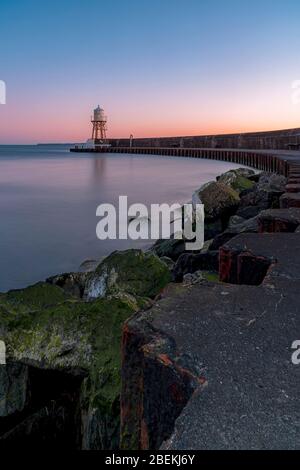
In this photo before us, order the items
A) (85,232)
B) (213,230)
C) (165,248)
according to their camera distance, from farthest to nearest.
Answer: (85,232) → (213,230) → (165,248)

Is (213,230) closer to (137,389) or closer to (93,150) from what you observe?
(137,389)

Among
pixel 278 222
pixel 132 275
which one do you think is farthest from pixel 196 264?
pixel 278 222

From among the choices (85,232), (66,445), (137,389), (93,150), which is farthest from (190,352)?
(93,150)

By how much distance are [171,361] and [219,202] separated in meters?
6.36

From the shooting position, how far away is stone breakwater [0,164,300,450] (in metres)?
0.97

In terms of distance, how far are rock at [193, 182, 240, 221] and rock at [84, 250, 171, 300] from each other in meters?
3.47

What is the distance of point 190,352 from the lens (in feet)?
3.86

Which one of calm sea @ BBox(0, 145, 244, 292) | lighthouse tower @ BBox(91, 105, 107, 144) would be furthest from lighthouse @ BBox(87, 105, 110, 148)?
calm sea @ BBox(0, 145, 244, 292)

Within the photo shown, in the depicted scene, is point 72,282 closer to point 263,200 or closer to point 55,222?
point 263,200

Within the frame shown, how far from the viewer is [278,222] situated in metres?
2.97

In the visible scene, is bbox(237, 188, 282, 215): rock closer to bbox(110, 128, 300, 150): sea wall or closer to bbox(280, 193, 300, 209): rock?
bbox(280, 193, 300, 209): rock

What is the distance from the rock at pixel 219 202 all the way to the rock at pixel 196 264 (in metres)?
3.52

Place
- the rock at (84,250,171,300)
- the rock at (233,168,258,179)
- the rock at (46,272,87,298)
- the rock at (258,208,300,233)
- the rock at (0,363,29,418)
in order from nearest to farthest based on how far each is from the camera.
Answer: the rock at (0,363,29,418)
the rock at (258,208,300,233)
the rock at (84,250,171,300)
the rock at (46,272,87,298)
the rock at (233,168,258,179)

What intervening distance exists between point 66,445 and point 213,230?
5227 mm
